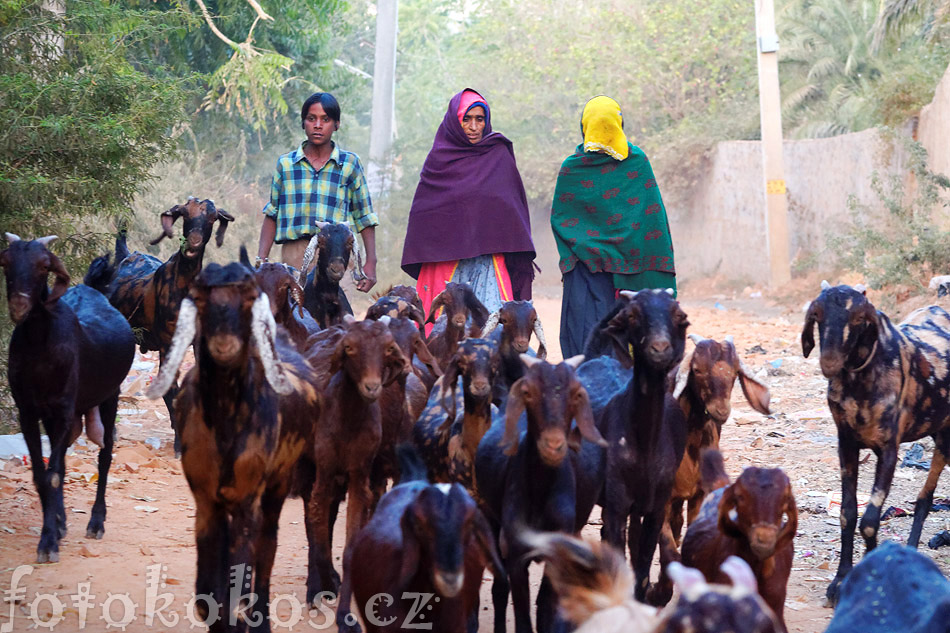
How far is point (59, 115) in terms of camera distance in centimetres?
799

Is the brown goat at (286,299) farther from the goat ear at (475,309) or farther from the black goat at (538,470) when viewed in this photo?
the black goat at (538,470)

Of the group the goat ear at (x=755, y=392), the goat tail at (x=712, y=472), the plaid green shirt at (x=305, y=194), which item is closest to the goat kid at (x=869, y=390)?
the goat ear at (x=755, y=392)

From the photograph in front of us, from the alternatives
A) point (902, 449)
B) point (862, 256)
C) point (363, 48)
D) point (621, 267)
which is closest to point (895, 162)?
point (862, 256)

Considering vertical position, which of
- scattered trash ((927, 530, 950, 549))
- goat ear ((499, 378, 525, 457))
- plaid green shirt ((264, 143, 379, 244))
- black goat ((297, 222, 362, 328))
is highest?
plaid green shirt ((264, 143, 379, 244))

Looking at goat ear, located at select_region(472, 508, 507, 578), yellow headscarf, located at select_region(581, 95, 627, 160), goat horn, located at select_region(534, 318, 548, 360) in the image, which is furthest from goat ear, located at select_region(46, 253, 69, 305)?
yellow headscarf, located at select_region(581, 95, 627, 160)

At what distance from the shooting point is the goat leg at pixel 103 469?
758 centimetres

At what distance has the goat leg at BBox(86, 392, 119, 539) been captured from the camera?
758 cm

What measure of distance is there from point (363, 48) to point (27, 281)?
136ft

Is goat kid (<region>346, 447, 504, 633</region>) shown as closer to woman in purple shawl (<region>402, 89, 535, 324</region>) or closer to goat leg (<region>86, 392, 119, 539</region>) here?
goat leg (<region>86, 392, 119, 539</region>)

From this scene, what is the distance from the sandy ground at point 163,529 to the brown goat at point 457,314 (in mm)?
1630

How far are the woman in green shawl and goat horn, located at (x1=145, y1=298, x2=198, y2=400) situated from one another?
4592mm

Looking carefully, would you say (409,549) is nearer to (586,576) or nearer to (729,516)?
(586,576)

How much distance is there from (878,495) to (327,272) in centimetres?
416

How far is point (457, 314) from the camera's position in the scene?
848 centimetres
